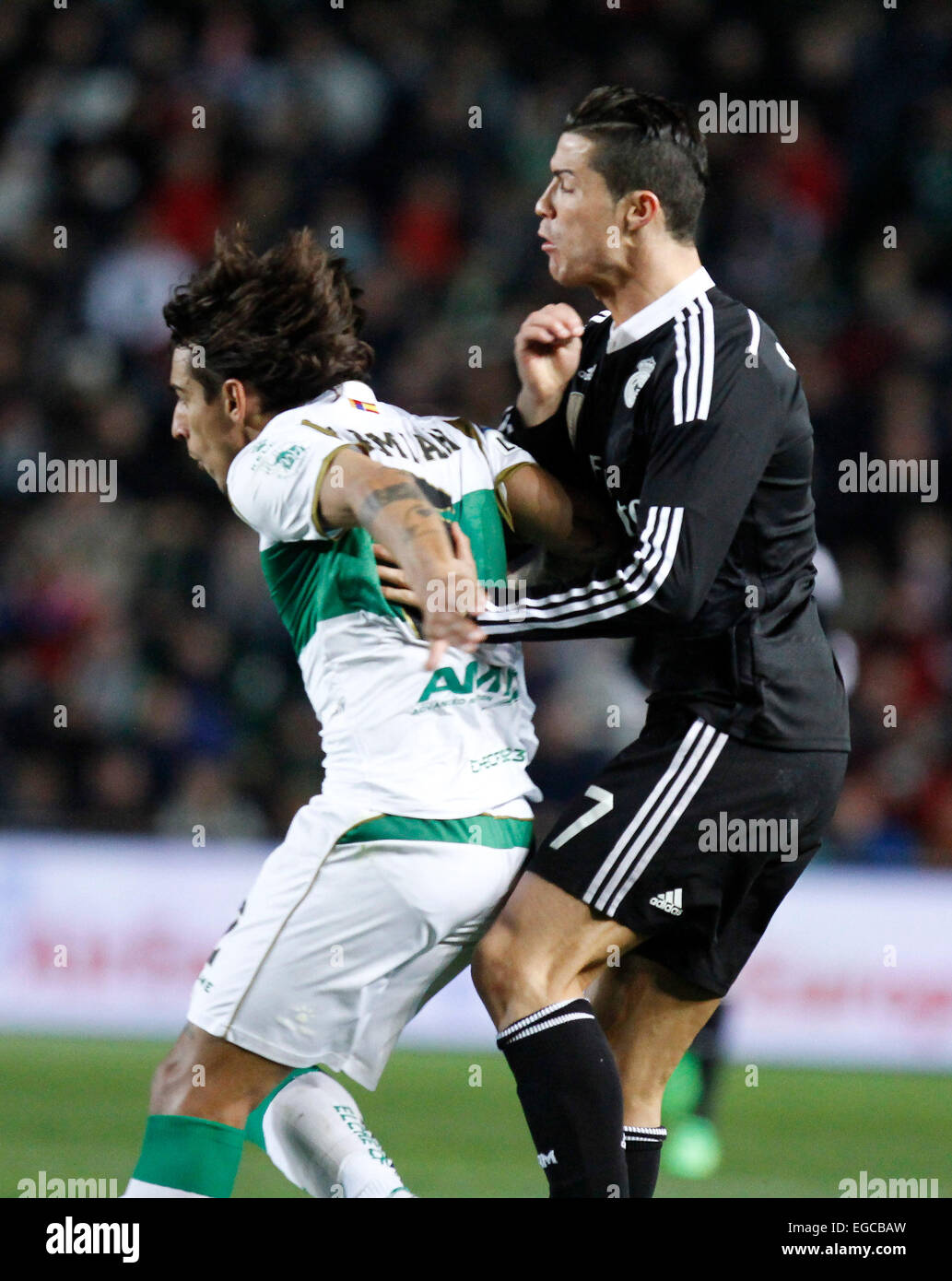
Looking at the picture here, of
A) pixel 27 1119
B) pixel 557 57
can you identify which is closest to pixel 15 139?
pixel 557 57

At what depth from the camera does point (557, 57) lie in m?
11.0

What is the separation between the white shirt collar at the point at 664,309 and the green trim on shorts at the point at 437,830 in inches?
40.5

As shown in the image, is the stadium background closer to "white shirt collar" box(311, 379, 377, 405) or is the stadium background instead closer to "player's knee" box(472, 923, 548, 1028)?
"player's knee" box(472, 923, 548, 1028)

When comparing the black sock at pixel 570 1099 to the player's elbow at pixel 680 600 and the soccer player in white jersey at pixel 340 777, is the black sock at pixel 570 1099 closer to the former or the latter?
the soccer player in white jersey at pixel 340 777

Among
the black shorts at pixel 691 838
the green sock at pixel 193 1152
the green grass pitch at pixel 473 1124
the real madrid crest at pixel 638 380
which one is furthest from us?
the green grass pitch at pixel 473 1124

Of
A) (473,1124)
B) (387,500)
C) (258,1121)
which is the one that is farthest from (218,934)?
(387,500)

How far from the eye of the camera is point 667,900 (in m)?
3.37

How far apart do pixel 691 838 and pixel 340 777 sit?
0.69m

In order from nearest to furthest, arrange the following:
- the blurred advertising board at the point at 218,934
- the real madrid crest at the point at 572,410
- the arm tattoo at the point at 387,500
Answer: the arm tattoo at the point at 387,500
the real madrid crest at the point at 572,410
the blurred advertising board at the point at 218,934

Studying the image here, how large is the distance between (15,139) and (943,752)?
651 cm

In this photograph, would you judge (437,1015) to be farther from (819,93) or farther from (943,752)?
(819,93)

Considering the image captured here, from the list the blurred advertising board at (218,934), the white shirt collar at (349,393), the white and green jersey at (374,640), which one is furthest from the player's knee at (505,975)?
the blurred advertising board at (218,934)

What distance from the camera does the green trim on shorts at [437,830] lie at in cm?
312
